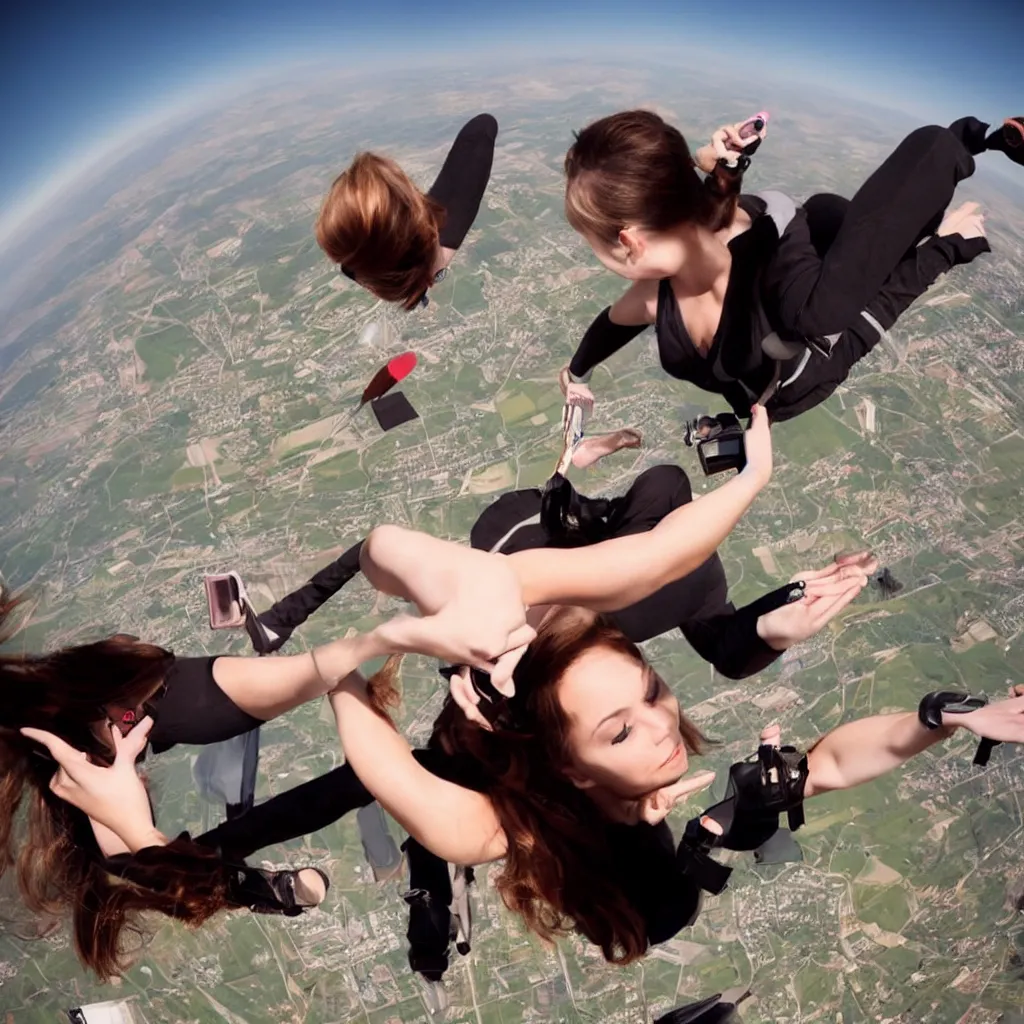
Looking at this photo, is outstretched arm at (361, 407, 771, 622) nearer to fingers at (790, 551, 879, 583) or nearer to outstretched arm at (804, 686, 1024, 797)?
fingers at (790, 551, 879, 583)

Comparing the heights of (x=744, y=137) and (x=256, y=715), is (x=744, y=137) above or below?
above

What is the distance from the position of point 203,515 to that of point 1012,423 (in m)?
6.27

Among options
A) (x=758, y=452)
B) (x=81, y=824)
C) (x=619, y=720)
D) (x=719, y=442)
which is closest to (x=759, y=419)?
(x=758, y=452)

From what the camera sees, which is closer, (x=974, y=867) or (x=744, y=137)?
(x=744, y=137)

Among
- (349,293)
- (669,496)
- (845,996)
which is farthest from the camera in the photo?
(349,293)

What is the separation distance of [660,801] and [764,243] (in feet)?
6.74

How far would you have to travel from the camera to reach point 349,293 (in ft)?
23.5

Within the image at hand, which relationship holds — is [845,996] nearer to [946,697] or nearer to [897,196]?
[946,697]

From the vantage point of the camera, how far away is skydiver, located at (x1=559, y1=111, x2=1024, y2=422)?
268cm

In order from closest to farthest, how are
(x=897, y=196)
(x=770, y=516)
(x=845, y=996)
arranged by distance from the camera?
(x=897, y=196) → (x=845, y=996) → (x=770, y=516)

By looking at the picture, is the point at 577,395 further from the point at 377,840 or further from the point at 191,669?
the point at 377,840

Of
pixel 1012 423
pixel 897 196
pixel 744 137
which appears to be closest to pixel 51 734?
pixel 744 137

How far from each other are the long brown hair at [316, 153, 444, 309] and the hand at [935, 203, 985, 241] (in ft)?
6.34

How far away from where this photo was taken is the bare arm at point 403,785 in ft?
8.71
